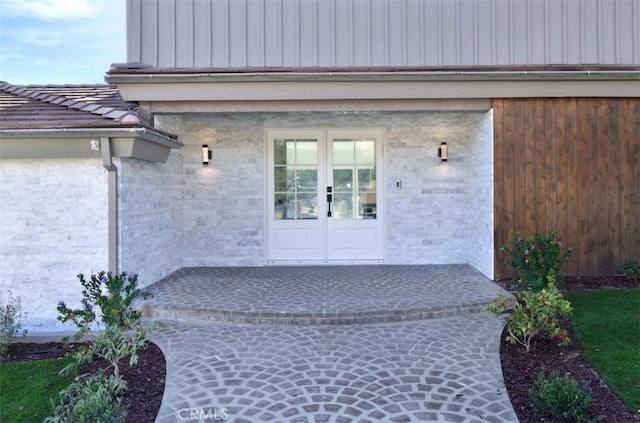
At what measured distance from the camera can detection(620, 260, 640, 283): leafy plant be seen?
6621 millimetres

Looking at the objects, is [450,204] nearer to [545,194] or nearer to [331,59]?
[545,194]

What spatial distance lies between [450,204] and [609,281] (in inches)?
107

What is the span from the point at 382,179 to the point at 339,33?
2.70 meters

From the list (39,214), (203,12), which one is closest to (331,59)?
(203,12)

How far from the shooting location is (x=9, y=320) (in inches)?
188

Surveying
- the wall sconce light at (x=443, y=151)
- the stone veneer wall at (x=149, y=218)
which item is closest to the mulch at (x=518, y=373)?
the stone veneer wall at (x=149, y=218)

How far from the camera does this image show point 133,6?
6.79 meters

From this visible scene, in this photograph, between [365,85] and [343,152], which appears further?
[343,152]

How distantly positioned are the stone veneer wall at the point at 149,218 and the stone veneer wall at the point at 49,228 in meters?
0.26

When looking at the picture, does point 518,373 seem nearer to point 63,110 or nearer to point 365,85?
point 365,85

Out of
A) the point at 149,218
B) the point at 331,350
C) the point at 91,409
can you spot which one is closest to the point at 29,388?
the point at 91,409

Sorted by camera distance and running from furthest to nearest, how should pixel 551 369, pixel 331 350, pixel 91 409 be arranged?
pixel 331 350 < pixel 551 369 < pixel 91 409

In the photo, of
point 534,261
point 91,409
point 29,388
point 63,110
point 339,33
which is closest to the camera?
point 91,409

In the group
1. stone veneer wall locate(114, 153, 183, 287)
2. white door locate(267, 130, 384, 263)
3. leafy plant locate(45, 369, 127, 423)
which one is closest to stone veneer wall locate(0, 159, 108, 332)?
stone veneer wall locate(114, 153, 183, 287)
